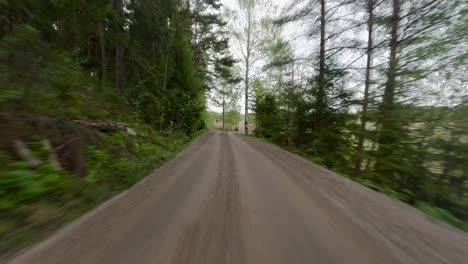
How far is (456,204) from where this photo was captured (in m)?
4.46

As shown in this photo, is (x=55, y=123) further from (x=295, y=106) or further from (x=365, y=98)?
(x=295, y=106)

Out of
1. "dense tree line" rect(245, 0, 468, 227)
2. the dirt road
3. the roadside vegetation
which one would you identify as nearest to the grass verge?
the roadside vegetation

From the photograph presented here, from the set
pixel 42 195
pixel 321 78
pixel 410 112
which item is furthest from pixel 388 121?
pixel 42 195

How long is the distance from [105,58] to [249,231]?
1243 cm

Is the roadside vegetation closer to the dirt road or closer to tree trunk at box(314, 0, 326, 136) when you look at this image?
the dirt road

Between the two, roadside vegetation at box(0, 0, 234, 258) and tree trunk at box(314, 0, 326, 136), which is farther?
tree trunk at box(314, 0, 326, 136)

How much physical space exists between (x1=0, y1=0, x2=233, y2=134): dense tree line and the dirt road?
282 cm

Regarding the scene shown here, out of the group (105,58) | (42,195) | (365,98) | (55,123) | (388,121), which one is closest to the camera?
(42,195)

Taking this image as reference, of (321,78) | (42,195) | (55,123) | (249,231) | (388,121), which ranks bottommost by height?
(249,231)

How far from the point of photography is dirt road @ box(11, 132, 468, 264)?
2.10 m

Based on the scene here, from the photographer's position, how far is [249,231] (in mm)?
2617

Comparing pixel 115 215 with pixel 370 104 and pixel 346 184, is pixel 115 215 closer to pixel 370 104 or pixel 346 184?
pixel 346 184

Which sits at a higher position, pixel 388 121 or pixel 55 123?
pixel 388 121

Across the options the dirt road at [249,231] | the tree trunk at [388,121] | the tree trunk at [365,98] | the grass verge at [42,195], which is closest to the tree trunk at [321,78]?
the tree trunk at [365,98]
